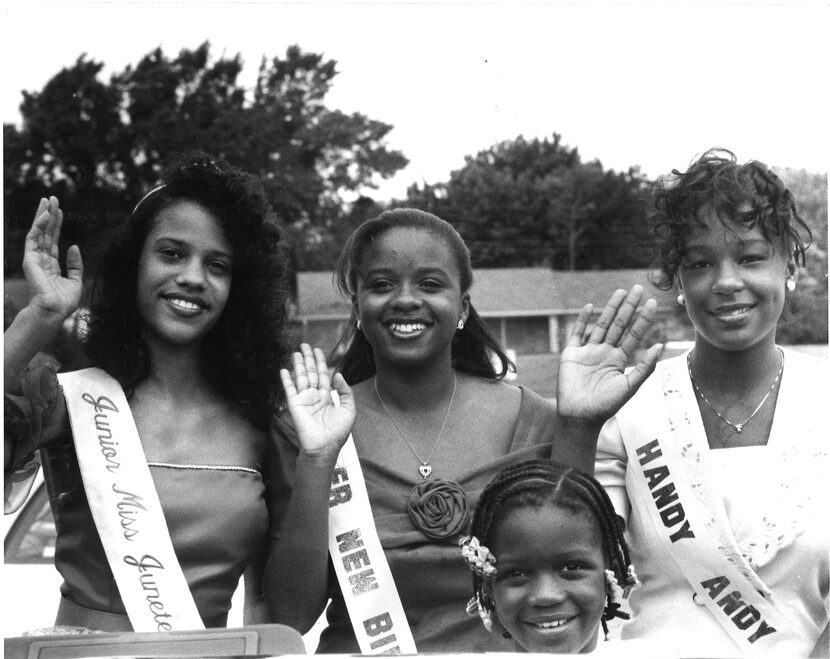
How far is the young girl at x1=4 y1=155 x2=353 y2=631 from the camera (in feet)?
7.97

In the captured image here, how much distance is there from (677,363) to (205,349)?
1.17 m

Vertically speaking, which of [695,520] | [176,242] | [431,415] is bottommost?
[695,520]

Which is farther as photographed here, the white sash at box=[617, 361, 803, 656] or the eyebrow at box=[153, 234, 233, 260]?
the eyebrow at box=[153, 234, 233, 260]

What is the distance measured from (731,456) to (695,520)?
18 centimetres

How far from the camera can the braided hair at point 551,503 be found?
Result: 7.48 feet

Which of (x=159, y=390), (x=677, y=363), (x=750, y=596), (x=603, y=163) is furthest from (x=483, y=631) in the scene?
(x=603, y=163)

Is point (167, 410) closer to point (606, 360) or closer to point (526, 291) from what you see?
point (526, 291)

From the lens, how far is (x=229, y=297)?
2717mm

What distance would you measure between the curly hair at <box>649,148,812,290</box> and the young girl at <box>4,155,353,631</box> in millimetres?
859

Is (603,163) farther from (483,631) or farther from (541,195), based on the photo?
(483,631)

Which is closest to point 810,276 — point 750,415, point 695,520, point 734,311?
point 734,311

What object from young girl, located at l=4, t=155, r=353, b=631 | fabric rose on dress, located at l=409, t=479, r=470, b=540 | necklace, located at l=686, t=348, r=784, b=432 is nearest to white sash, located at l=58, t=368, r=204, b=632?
young girl, located at l=4, t=155, r=353, b=631

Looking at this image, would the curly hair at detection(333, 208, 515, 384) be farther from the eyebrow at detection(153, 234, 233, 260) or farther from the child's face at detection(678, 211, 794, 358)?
the child's face at detection(678, 211, 794, 358)

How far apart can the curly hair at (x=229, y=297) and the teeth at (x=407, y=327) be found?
345 millimetres
